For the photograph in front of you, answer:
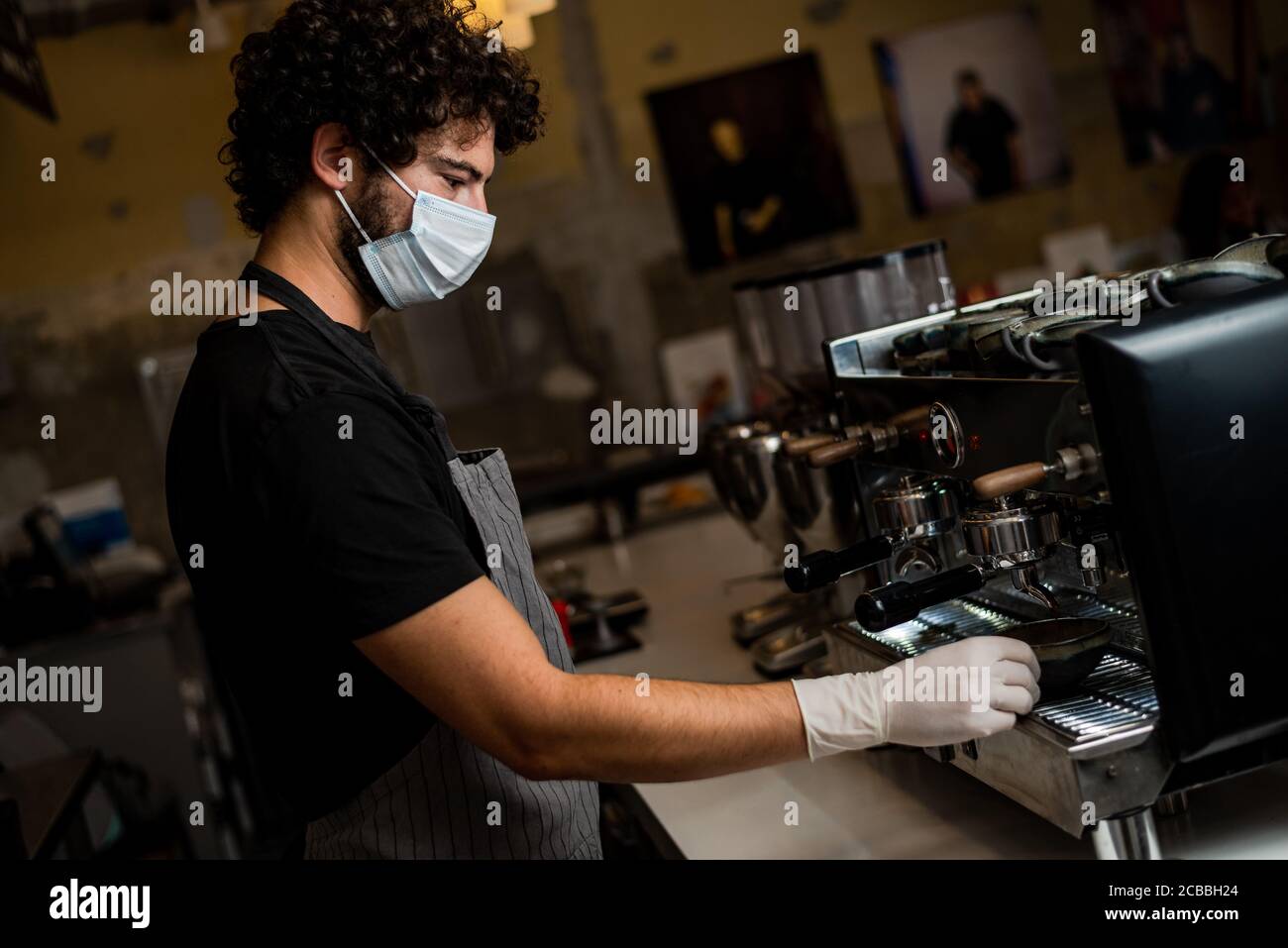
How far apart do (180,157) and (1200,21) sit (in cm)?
439

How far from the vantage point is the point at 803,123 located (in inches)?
197

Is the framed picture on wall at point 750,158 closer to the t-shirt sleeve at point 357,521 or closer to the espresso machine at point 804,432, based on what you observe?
the espresso machine at point 804,432

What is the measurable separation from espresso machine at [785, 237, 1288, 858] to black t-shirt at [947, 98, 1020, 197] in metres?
4.10

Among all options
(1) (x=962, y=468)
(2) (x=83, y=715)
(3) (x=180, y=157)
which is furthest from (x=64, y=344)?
(1) (x=962, y=468)

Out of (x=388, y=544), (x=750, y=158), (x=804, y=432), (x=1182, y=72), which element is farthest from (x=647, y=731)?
(x=1182, y=72)

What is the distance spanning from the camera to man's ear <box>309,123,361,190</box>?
47.7 inches

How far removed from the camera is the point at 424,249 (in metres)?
1.28

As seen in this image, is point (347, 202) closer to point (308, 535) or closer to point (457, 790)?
point (308, 535)

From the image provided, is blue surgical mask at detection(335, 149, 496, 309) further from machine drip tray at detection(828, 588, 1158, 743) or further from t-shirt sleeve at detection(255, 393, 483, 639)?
machine drip tray at detection(828, 588, 1158, 743)

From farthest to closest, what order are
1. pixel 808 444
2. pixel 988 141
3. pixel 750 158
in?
1. pixel 988 141
2. pixel 750 158
3. pixel 808 444

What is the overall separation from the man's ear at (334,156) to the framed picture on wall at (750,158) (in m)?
3.89

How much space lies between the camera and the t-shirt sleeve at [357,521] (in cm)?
95

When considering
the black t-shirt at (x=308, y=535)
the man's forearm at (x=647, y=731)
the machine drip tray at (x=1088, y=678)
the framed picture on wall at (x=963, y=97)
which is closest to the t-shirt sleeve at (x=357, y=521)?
the black t-shirt at (x=308, y=535)

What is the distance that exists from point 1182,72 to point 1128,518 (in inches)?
193
